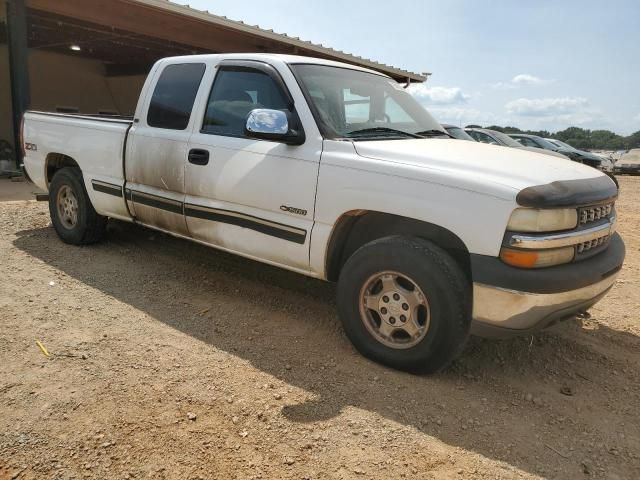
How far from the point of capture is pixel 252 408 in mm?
2676

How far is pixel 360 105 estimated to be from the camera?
3855 millimetres

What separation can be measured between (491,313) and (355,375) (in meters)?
0.88

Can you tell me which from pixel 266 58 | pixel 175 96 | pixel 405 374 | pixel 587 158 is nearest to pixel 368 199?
pixel 405 374

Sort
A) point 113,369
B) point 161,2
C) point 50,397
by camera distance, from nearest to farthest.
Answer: point 50,397 < point 113,369 < point 161,2

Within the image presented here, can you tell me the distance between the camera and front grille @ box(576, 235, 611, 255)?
2871 mm

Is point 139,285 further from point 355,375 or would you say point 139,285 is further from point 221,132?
point 355,375

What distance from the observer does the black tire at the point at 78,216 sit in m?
5.10

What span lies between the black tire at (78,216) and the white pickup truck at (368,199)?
584 mm

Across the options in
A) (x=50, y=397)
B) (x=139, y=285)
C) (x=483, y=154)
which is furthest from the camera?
(x=139, y=285)

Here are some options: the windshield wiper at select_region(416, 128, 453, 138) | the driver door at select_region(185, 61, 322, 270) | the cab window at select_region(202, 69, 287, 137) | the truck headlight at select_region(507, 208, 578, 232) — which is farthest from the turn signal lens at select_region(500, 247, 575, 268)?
the cab window at select_region(202, 69, 287, 137)

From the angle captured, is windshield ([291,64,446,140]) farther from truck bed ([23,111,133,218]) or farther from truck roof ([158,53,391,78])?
truck bed ([23,111,133,218])

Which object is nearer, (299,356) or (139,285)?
(299,356)

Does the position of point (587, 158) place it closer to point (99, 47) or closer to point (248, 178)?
point (99, 47)

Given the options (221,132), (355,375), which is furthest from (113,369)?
(221,132)
